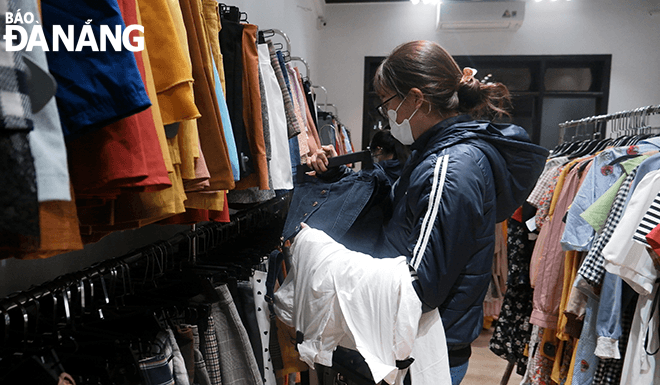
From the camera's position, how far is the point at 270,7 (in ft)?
10.0

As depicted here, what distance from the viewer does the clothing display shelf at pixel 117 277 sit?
0.84 meters

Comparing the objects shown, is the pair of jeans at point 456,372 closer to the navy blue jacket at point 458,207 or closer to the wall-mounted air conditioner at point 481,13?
the navy blue jacket at point 458,207

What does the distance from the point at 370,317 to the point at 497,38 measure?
4.74 meters

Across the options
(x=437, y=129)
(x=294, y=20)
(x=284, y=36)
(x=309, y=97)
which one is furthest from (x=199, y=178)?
(x=294, y=20)

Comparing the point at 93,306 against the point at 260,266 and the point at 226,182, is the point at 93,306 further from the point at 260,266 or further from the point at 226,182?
the point at 260,266

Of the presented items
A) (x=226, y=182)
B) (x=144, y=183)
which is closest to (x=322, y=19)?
(x=226, y=182)

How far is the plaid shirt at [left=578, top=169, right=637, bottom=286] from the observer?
1620 mm

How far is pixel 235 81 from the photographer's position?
132cm

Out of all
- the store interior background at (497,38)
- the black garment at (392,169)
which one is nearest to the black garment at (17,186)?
the black garment at (392,169)

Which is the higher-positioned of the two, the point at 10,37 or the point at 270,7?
the point at 270,7

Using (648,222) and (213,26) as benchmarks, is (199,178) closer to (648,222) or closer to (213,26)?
(213,26)

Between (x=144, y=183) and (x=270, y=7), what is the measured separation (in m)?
2.76

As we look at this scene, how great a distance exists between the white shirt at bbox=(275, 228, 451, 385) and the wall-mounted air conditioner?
4.25 metres

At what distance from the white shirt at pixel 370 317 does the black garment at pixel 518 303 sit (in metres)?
1.69
